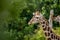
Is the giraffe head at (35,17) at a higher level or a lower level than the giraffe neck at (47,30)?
higher

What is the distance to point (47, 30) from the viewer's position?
1514 millimetres

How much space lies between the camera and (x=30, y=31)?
142 cm

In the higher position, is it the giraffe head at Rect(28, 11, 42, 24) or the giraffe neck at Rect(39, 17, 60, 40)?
the giraffe head at Rect(28, 11, 42, 24)

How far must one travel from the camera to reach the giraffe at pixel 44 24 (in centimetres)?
142

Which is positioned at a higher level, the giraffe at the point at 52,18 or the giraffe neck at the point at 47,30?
the giraffe at the point at 52,18

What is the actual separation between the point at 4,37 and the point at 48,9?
1.30m

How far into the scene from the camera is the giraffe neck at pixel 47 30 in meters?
1.44

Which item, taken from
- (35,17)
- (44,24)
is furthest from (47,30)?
(35,17)

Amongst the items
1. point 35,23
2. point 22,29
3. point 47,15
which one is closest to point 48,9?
point 47,15

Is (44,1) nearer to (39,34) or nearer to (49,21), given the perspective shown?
(49,21)

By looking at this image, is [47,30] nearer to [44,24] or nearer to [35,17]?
[44,24]

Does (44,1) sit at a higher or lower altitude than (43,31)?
higher

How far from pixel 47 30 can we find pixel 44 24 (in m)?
0.06

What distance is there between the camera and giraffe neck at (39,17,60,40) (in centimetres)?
144
